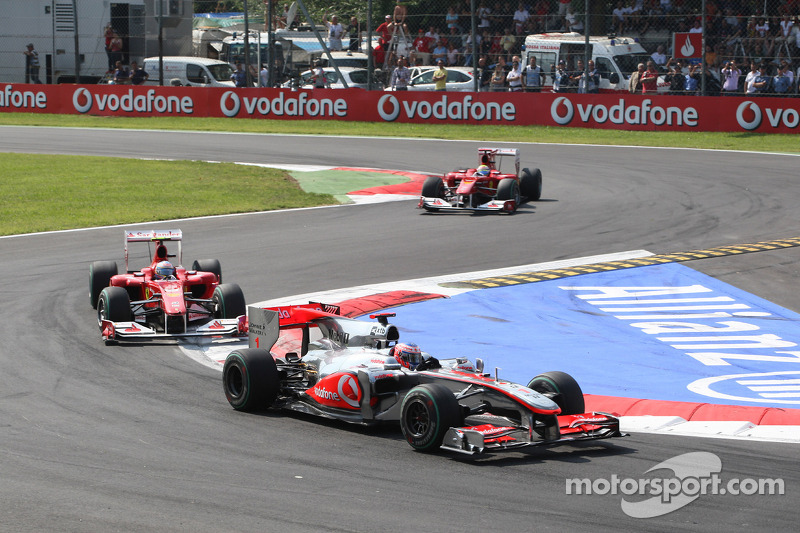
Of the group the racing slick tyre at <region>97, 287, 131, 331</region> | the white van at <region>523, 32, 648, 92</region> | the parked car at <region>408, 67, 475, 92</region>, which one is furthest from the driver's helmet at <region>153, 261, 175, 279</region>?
the parked car at <region>408, 67, 475, 92</region>

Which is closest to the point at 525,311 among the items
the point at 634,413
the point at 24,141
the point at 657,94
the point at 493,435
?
the point at 634,413

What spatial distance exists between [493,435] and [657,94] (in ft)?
84.3

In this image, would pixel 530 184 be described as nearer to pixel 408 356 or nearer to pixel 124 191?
pixel 124 191

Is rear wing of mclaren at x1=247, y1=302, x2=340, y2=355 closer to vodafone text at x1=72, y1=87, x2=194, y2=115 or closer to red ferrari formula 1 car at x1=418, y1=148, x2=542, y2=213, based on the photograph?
red ferrari formula 1 car at x1=418, y1=148, x2=542, y2=213

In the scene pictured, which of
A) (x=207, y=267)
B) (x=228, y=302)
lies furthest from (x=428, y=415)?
(x=207, y=267)

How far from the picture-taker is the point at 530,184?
73.0ft

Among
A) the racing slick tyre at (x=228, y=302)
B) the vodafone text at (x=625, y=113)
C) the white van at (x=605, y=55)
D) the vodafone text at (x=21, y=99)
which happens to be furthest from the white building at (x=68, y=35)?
the racing slick tyre at (x=228, y=302)

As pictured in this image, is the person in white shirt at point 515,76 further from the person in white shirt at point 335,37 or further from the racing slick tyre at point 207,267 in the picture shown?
the racing slick tyre at point 207,267

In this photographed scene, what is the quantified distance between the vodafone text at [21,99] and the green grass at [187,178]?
4398 mm

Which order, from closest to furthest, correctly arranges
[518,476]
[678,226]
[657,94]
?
[518,476], [678,226], [657,94]

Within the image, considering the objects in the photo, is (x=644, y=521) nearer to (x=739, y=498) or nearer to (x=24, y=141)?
(x=739, y=498)

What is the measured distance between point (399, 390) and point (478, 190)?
516 inches

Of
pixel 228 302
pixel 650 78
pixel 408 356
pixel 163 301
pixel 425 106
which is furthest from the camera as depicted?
pixel 425 106

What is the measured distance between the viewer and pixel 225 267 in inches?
627
